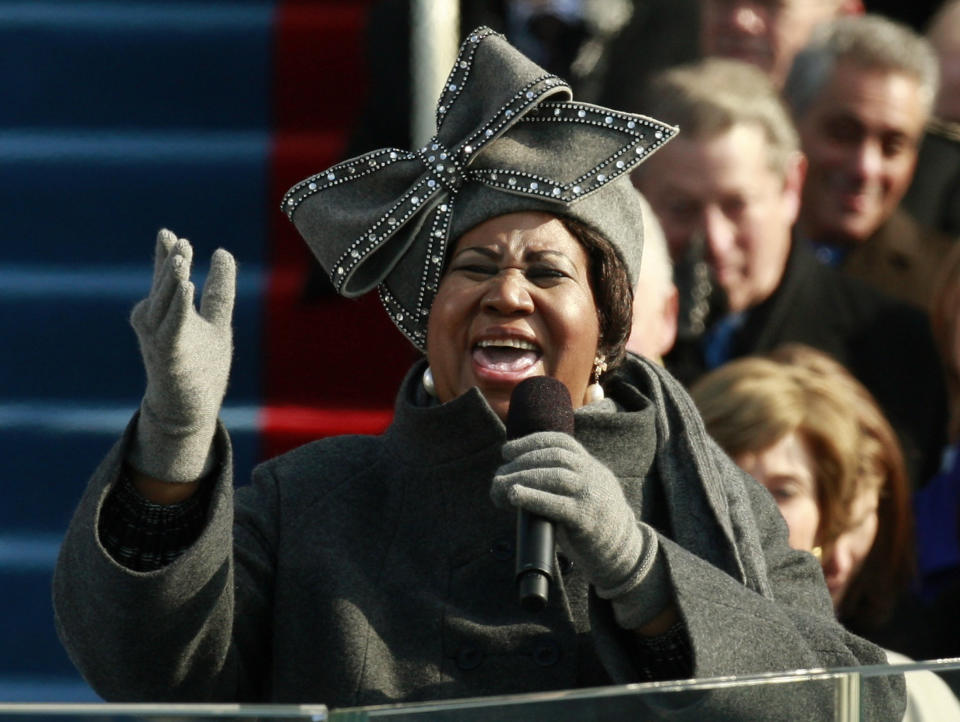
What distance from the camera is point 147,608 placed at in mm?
2271

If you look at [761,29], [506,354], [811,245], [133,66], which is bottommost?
[133,66]

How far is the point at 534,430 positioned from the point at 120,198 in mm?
3369

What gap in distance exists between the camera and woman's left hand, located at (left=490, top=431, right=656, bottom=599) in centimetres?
213

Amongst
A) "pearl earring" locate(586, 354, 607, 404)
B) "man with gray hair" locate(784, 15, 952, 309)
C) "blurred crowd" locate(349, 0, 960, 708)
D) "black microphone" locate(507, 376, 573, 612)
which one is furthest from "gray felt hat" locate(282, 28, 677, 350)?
"man with gray hair" locate(784, 15, 952, 309)

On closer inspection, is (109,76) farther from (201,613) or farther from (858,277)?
(201,613)

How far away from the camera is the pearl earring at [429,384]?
8.64ft

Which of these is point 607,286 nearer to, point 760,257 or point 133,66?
point 760,257

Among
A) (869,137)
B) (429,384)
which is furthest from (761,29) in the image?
(429,384)

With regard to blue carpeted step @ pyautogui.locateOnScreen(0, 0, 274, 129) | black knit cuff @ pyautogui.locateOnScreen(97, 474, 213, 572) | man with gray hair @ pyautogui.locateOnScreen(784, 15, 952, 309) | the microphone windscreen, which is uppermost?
the microphone windscreen

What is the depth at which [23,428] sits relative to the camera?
16.1ft

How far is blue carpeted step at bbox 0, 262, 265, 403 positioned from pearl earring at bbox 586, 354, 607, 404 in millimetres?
2489

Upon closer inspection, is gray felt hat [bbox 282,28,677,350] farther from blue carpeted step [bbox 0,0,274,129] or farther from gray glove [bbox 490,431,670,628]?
blue carpeted step [bbox 0,0,274,129]

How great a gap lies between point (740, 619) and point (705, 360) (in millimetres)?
1901

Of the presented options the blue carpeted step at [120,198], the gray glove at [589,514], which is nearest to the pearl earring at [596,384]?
the gray glove at [589,514]
